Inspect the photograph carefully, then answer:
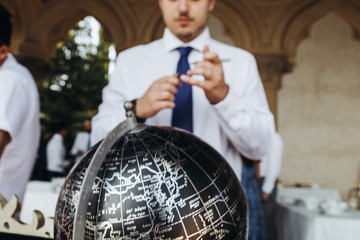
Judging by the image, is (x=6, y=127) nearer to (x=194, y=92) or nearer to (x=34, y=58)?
(x=194, y=92)

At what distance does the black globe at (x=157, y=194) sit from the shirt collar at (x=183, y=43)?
57 cm

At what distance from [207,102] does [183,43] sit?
0.73ft

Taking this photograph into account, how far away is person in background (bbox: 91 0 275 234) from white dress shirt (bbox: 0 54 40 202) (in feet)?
1.38

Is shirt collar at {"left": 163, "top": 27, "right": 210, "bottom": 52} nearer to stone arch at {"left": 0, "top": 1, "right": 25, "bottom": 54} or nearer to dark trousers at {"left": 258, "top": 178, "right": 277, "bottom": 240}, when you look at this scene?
dark trousers at {"left": 258, "top": 178, "right": 277, "bottom": 240}

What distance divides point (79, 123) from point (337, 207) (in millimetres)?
14311

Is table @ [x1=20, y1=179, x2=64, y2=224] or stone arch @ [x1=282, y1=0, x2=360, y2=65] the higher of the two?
stone arch @ [x1=282, y1=0, x2=360, y2=65]

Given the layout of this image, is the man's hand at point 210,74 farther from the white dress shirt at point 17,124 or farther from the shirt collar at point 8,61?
the shirt collar at point 8,61

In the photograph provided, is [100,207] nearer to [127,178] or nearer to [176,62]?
[127,178]

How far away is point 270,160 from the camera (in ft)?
14.3

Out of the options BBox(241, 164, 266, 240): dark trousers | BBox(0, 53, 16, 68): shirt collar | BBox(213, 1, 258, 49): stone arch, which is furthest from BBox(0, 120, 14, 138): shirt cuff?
BBox(213, 1, 258, 49): stone arch

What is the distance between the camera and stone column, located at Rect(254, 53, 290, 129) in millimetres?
6848

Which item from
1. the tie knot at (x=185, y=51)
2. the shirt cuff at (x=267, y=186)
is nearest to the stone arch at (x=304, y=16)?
the shirt cuff at (x=267, y=186)

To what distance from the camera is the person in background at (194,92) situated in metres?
1.15

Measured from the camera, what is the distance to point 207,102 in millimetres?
1483
